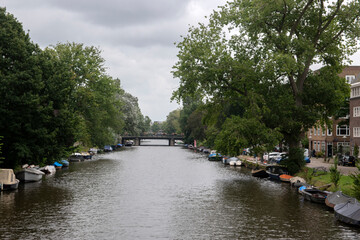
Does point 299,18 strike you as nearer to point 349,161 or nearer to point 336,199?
point 349,161

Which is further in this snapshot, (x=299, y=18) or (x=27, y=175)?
(x=299, y=18)

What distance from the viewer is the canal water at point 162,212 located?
26.6 metres

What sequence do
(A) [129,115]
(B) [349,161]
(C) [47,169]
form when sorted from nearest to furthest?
(B) [349,161], (C) [47,169], (A) [129,115]

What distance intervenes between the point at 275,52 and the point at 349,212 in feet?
87.4

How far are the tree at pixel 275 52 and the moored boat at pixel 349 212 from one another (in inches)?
861

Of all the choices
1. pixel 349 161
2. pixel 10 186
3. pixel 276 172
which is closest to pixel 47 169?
pixel 10 186

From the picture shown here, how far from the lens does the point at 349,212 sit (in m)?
28.2

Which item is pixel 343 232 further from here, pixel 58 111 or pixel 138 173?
pixel 138 173

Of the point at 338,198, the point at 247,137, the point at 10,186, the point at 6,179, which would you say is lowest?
the point at 10,186

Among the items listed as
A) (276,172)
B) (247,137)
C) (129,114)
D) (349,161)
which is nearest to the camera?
(247,137)

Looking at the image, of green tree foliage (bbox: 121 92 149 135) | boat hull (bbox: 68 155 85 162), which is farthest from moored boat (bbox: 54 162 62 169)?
green tree foliage (bbox: 121 92 149 135)

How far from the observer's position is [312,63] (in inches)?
2095

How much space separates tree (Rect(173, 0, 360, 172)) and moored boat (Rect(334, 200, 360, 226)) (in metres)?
21.9

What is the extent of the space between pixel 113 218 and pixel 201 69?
26524 mm
